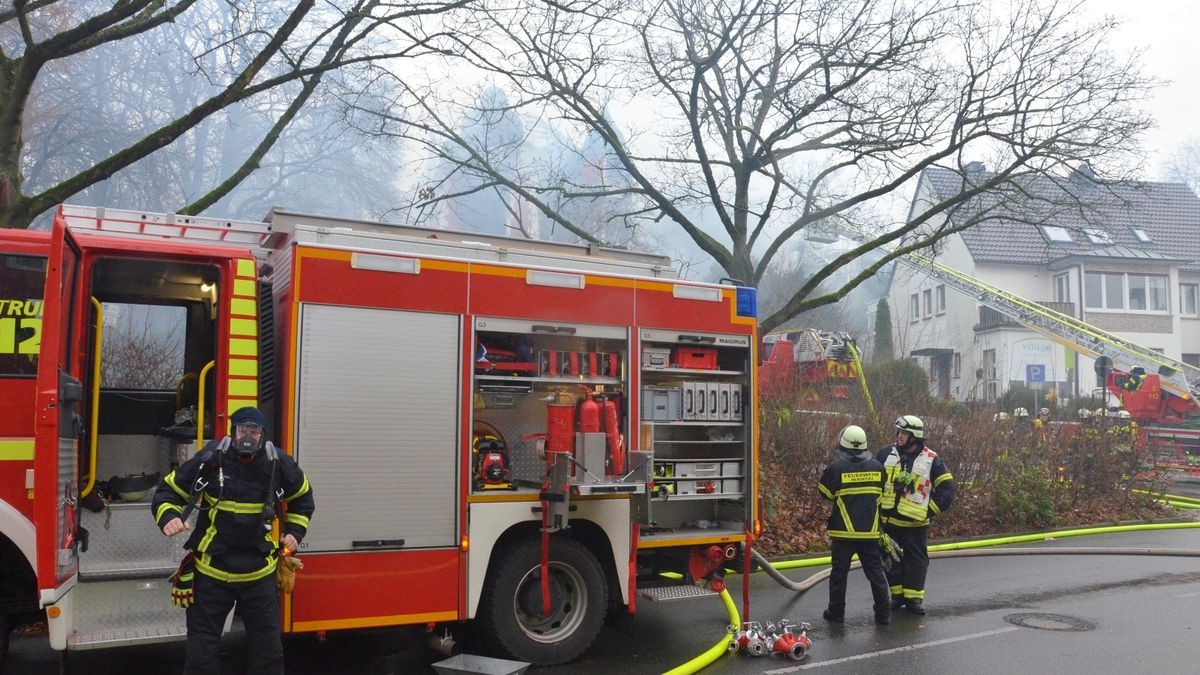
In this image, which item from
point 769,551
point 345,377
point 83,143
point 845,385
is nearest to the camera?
point 345,377

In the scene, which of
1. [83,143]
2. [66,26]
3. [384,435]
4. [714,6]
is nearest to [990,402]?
[714,6]

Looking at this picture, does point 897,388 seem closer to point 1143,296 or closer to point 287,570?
point 287,570

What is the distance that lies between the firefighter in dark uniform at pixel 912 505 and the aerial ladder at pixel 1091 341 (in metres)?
17.0

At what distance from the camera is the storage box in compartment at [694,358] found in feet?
23.6

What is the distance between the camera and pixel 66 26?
72.3 ft

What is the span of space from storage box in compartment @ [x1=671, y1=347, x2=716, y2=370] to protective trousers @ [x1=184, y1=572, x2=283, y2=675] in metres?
3.37

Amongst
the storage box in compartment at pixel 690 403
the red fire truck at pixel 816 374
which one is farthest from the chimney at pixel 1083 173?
the storage box in compartment at pixel 690 403

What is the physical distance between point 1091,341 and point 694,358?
27211mm

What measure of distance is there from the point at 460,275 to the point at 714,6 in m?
7.19

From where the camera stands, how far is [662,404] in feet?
23.2

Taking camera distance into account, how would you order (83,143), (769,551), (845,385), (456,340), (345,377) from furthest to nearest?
1. (83,143)
2. (845,385)
3. (769,551)
4. (456,340)
5. (345,377)

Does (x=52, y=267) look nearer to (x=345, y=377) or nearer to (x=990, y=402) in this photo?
(x=345, y=377)

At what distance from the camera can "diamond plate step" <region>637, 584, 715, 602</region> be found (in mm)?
6879

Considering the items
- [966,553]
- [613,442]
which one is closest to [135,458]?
[613,442]
